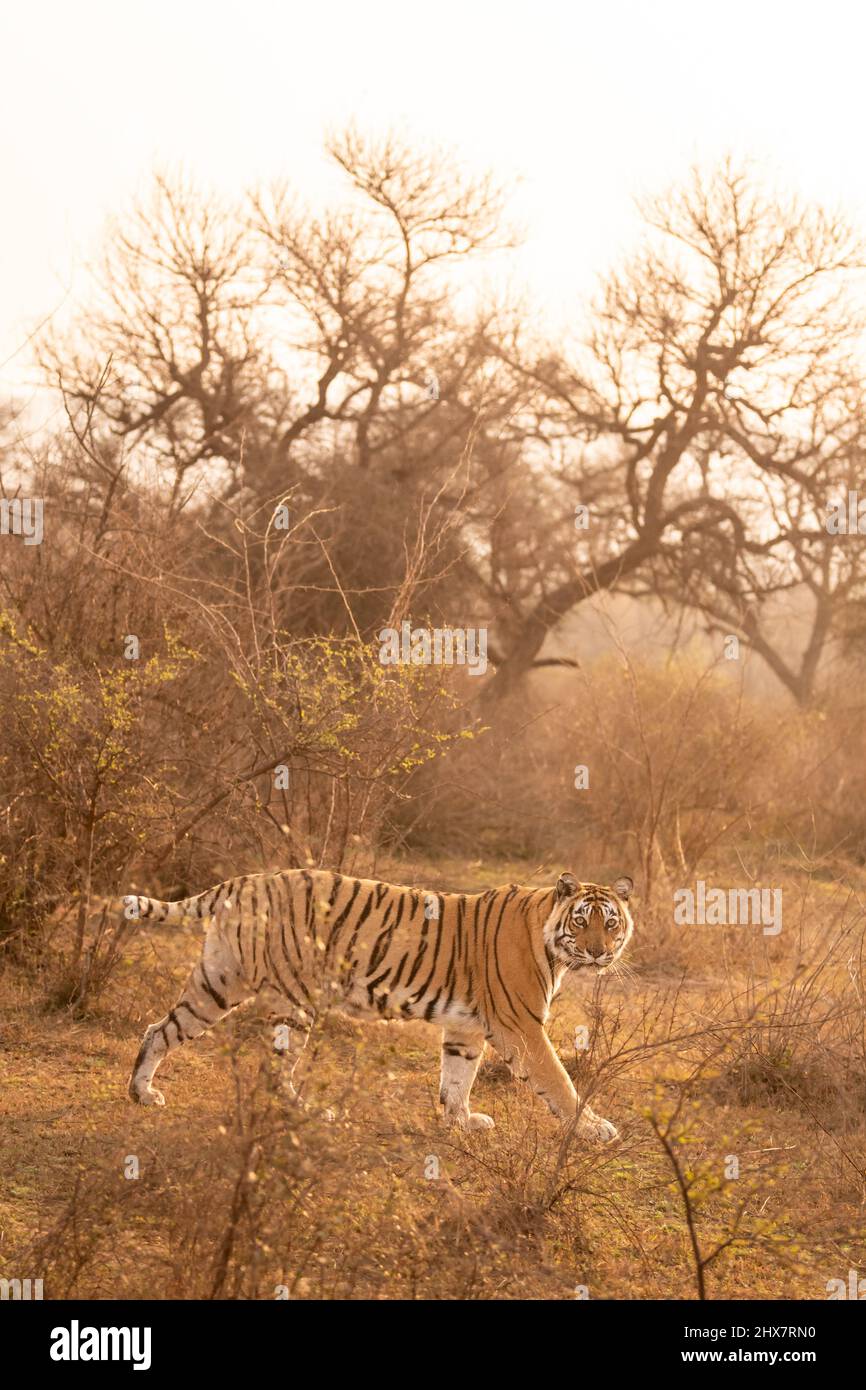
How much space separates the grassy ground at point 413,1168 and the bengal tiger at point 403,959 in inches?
11.6

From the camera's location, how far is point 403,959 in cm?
697

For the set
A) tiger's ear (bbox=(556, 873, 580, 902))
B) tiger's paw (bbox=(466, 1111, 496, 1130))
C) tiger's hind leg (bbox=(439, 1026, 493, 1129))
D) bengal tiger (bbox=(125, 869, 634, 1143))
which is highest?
tiger's ear (bbox=(556, 873, 580, 902))

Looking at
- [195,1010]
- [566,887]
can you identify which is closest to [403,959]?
[566,887]

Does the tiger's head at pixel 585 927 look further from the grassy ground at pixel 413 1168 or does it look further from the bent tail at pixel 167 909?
the bent tail at pixel 167 909

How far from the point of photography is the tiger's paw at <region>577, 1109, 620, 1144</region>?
21.6 feet

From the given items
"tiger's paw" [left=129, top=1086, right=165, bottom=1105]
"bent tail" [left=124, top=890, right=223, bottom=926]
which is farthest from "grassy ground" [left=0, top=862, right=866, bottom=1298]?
"bent tail" [left=124, top=890, right=223, bottom=926]

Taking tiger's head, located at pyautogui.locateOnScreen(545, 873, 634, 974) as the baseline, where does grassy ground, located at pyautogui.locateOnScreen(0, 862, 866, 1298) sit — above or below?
below

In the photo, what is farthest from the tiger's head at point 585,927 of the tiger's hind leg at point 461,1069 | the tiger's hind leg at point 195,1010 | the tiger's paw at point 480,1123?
the tiger's hind leg at point 195,1010

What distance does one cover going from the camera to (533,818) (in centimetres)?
1620

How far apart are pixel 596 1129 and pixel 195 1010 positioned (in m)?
1.80

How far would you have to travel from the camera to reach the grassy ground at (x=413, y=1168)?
4812mm

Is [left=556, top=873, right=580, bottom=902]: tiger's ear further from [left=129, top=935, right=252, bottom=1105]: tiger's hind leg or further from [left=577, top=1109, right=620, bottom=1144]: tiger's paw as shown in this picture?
[left=129, top=935, right=252, bottom=1105]: tiger's hind leg
